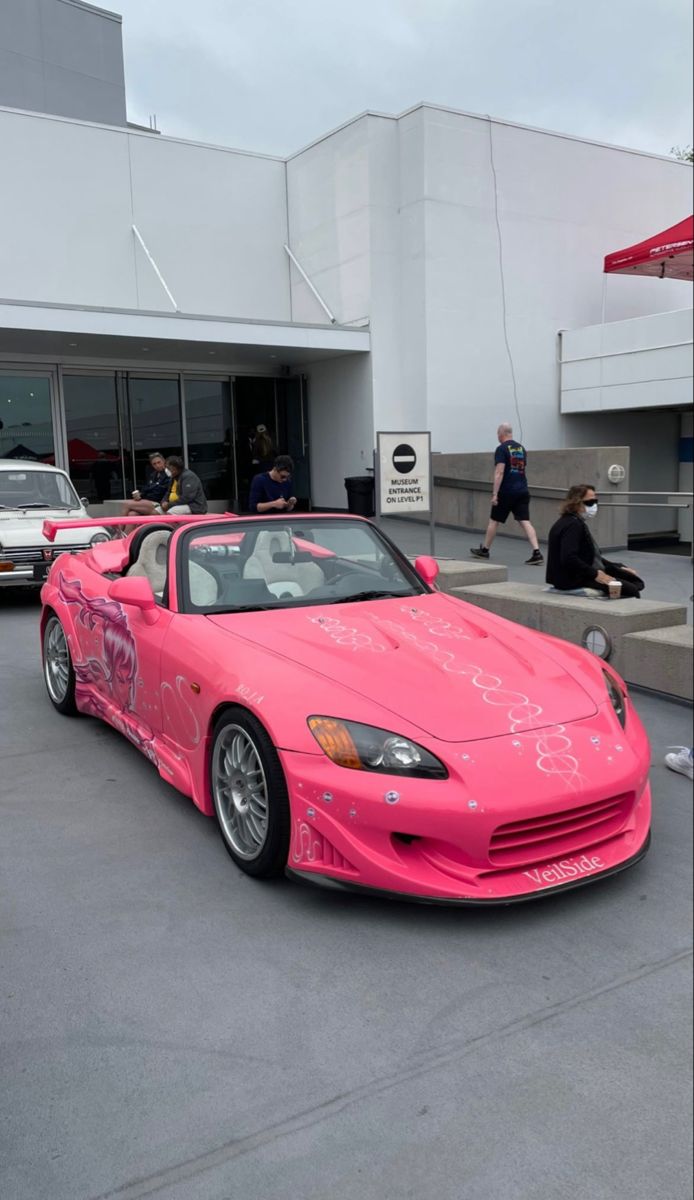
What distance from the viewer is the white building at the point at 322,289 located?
15.4 meters

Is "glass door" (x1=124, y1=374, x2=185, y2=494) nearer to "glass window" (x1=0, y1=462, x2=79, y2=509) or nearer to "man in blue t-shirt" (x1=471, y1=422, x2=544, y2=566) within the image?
"glass window" (x1=0, y1=462, x2=79, y2=509)

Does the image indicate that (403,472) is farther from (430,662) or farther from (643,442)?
(643,442)

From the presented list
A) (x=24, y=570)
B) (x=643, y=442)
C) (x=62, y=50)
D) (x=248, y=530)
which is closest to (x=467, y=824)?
(x=248, y=530)

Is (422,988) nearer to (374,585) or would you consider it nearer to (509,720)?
(509,720)

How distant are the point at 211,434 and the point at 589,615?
1322cm

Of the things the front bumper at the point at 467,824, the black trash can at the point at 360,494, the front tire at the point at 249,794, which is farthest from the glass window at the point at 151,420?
the front bumper at the point at 467,824

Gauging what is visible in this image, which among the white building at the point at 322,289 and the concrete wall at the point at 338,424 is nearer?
the white building at the point at 322,289

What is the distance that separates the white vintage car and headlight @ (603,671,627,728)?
6.67 metres

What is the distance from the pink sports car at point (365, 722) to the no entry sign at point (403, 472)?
4.82 metres

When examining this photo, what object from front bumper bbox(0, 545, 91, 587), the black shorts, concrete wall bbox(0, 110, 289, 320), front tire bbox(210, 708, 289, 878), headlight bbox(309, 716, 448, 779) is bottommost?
front tire bbox(210, 708, 289, 878)

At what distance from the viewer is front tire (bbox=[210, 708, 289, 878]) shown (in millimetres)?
3098

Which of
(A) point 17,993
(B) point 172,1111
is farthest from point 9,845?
(B) point 172,1111

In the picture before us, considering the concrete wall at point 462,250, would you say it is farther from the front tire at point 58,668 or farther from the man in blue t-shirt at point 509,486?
the front tire at point 58,668

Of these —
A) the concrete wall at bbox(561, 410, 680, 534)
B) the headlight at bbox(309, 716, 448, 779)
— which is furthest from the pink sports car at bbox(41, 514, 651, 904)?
the concrete wall at bbox(561, 410, 680, 534)
